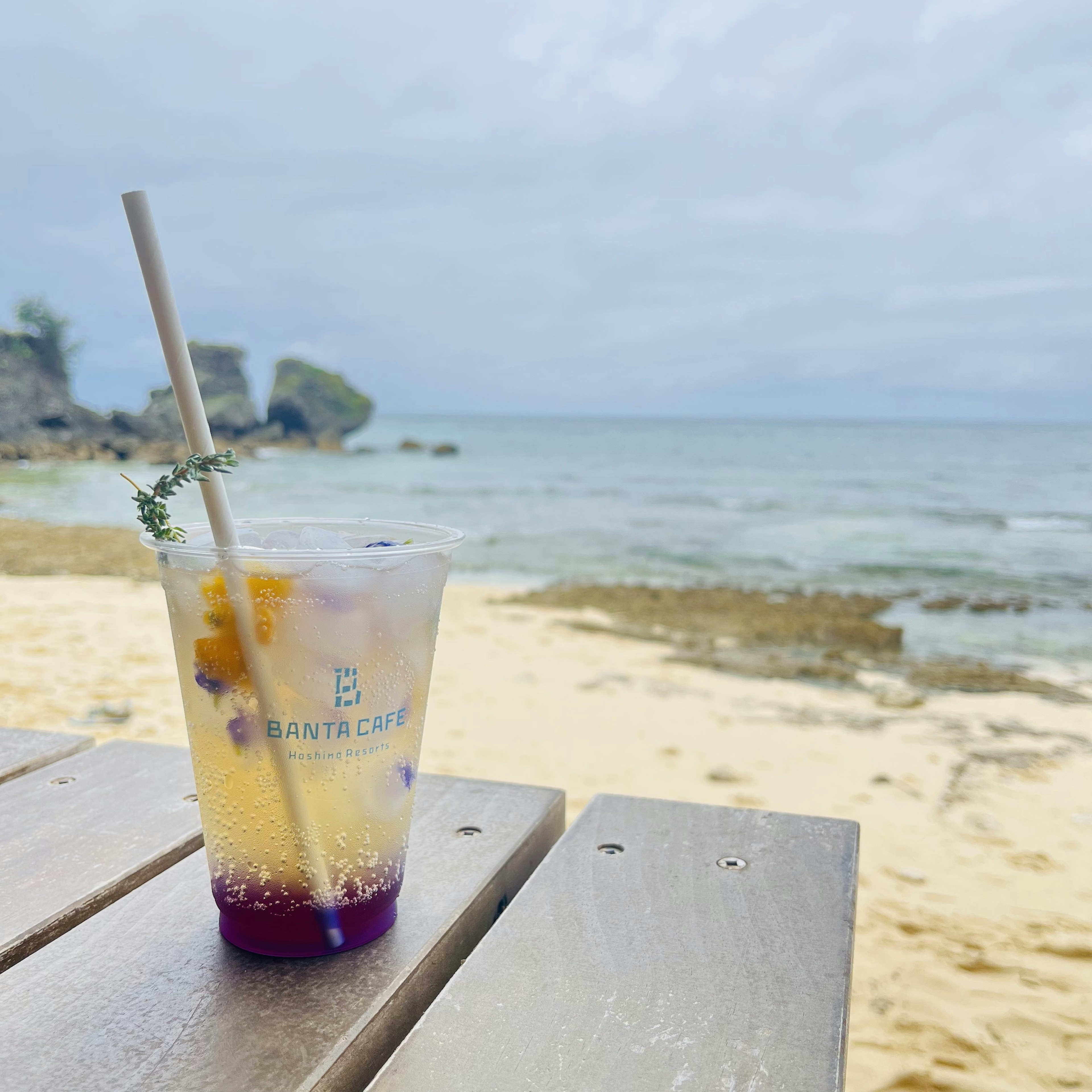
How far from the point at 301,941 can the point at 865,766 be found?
10.9 ft

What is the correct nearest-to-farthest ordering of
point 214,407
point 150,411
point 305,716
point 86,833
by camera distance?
point 305,716 < point 86,833 < point 150,411 < point 214,407

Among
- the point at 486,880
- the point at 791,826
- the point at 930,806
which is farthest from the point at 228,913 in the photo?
the point at 930,806

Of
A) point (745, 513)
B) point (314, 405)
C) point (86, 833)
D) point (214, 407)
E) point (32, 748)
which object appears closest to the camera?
point (86, 833)

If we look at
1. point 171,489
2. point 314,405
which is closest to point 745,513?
point 171,489

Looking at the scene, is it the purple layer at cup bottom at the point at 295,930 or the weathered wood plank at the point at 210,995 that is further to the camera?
the purple layer at cup bottom at the point at 295,930

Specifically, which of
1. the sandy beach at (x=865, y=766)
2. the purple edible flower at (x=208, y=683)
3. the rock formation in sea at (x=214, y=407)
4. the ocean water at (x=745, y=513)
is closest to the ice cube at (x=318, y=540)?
the purple edible flower at (x=208, y=683)

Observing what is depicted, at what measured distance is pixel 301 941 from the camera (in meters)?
0.82

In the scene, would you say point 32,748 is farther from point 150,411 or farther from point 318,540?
point 150,411

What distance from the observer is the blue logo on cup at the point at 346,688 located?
763mm

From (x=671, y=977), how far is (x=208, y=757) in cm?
43

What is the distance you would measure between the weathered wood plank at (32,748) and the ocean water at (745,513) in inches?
224

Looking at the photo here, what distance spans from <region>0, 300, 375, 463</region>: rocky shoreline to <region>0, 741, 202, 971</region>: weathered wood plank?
96.0 ft

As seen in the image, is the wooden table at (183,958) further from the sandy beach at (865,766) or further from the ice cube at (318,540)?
the sandy beach at (865,766)

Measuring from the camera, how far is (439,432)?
64000 millimetres
